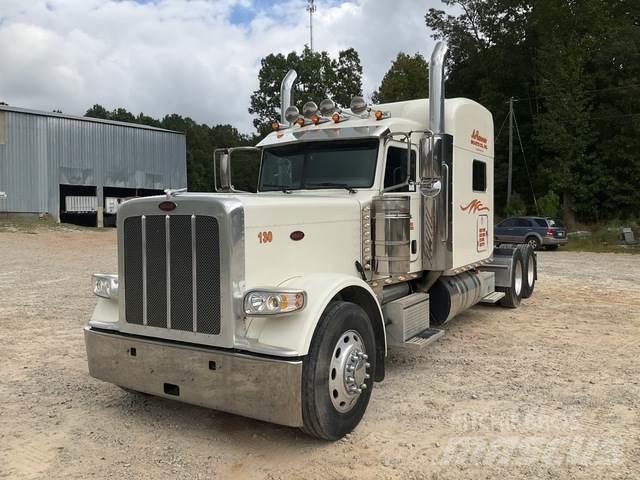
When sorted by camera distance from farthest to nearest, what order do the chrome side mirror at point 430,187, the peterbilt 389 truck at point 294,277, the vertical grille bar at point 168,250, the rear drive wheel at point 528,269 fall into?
the rear drive wheel at point 528,269
the chrome side mirror at point 430,187
the vertical grille bar at point 168,250
the peterbilt 389 truck at point 294,277

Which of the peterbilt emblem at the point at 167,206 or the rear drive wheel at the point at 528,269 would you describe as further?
the rear drive wheel at the point at 528,269

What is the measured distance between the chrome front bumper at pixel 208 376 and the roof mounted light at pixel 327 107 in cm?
328

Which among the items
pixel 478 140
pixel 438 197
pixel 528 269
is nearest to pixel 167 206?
pixel 438 197

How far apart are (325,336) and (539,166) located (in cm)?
3937

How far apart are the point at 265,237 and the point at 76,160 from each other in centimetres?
3468

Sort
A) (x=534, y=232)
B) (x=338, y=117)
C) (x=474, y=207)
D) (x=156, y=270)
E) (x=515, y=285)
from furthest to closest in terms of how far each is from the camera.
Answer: (x=534, y=232), (x=515, y=285), (x=474, y=207), (x=338, y=117), (x=156, y=270)

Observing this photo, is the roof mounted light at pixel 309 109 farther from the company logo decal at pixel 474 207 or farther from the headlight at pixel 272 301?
the headlight at pixel 272 301

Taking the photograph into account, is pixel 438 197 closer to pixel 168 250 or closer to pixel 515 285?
pixel 168 250

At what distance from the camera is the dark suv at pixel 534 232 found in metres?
25.2

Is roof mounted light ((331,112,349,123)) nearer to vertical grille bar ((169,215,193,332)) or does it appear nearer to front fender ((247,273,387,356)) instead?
front fender ((247,273,387,356))

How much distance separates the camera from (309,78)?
5372 cm

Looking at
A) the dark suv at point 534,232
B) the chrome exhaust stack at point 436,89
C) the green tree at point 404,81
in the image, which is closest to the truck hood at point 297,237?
the chrome exhaust stack at point 436,89

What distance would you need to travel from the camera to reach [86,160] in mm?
35719

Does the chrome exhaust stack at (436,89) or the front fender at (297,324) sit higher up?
the chrome exhaust stack at (436,89)
